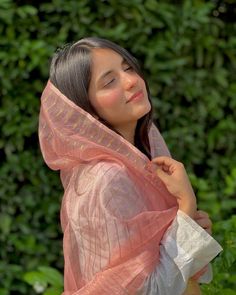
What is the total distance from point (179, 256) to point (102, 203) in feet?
0.75

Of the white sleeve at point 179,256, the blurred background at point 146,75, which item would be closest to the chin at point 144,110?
the white sleeve at point 179,256

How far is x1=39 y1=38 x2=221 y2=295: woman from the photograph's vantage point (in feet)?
6.20

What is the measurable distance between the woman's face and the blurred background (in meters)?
1.50

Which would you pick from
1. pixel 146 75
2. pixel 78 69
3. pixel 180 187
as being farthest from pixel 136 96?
pixel 146 75

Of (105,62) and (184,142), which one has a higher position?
Result: (105,62)

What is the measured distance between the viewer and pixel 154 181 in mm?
2004

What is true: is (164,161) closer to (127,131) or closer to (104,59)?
(127,131)

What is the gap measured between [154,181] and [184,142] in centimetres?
192

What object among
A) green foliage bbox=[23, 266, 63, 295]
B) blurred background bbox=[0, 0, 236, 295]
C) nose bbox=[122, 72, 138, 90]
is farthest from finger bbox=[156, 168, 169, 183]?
blurred background bbox=[0, 0, 236, 295]

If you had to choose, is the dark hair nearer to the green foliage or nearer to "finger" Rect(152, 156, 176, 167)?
"finger" Rect(152, 156, 176, 167)

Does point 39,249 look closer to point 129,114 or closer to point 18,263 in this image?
point 18,263

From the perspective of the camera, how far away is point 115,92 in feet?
6.61

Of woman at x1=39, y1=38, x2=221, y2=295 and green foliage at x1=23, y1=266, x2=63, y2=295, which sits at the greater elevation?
woman at x1=39, y1=38, x2=221, y2=295

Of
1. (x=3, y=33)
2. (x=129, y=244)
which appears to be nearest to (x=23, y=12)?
(x=3, y=33)
